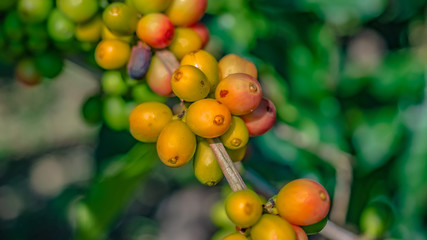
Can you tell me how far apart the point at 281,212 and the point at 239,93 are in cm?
28

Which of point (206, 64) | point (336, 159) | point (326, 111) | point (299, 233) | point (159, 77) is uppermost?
point (206, 64)

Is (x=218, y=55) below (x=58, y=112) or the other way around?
the other way around

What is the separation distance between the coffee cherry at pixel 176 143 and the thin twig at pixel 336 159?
136cm

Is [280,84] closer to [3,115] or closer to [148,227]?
[148,227]

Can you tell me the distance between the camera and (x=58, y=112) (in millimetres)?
4480

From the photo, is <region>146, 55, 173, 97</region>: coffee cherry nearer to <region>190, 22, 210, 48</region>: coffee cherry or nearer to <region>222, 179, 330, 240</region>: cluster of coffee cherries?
<region>190, 22, 210, 48</region>: coffee cherry

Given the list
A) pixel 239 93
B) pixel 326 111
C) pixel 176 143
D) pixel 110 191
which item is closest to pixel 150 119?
pixel 176 143

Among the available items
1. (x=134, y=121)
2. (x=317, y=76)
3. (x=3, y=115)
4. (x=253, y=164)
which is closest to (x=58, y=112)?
(x=3, y=115)

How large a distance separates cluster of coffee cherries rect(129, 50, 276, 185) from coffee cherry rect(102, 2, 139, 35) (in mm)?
214

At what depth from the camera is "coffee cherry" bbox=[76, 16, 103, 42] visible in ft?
5.08

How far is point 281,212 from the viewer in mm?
1065

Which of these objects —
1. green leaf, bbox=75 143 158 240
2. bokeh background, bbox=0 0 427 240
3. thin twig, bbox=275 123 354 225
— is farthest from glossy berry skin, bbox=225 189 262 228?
thin twig, bbox=275 123 354 225

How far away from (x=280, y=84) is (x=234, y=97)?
1.33 meters

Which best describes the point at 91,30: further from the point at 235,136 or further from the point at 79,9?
the point at 235,136
